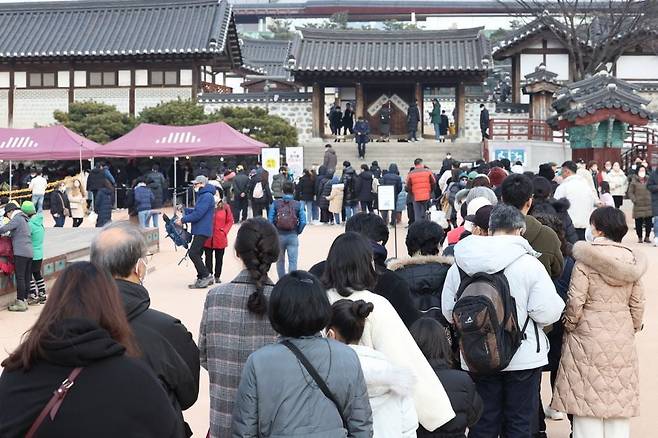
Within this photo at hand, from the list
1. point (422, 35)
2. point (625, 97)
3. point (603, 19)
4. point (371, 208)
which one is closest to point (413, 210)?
point (371, 208)

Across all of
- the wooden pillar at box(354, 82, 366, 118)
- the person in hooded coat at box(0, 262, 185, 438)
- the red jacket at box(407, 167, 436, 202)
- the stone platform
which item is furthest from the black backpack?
the wooden pillar at box(354, 82, 366, 118)

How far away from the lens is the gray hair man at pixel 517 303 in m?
5.48

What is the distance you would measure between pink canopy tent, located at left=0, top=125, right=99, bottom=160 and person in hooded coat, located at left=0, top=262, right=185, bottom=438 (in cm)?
2173

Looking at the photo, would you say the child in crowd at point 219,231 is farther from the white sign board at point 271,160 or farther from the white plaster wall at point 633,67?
the white plaster wall at point 633,67

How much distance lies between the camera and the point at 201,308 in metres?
11.5

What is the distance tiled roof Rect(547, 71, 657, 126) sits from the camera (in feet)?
70.8

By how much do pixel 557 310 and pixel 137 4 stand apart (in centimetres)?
3363

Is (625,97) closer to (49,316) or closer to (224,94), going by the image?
(224,94)

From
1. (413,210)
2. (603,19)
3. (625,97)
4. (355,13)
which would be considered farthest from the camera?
(355,13)

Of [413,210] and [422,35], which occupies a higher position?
[422,35]

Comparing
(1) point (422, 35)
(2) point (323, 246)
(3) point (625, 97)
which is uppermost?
(1) point (422, 35)

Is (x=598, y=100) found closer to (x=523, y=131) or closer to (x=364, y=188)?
(x=364, y=188)

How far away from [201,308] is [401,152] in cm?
2239

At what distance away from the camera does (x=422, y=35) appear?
3575 centimetres
